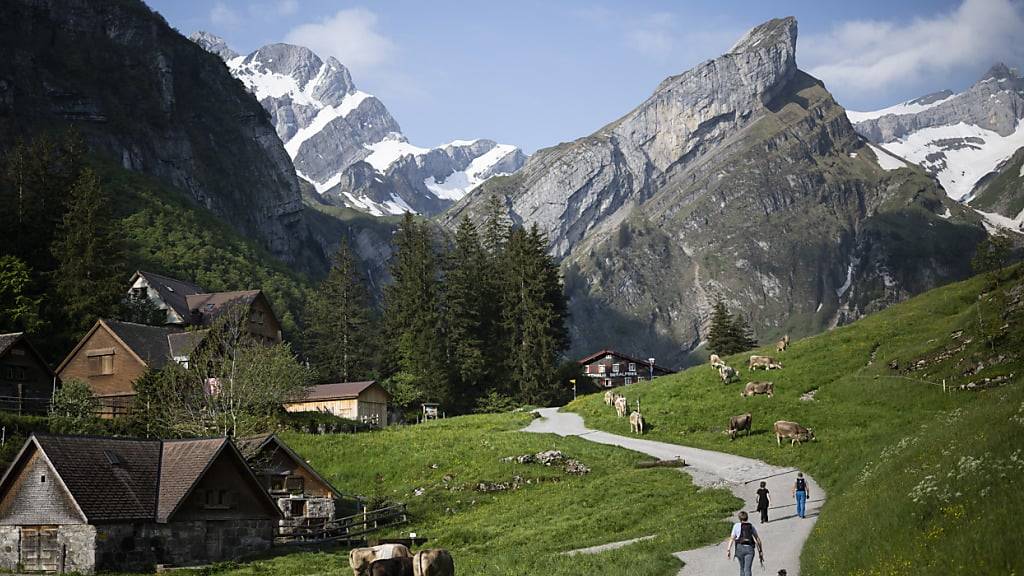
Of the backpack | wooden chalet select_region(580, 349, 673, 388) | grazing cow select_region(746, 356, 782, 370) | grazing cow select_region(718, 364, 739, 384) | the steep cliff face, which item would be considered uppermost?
the steep cliff face

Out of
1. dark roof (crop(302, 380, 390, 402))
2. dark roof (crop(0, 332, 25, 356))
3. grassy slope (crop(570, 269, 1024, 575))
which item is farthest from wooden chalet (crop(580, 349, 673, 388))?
dark roof (crop(0, 332, 25, 356))

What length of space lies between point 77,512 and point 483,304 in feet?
212

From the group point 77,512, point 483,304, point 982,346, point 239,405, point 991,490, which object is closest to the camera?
point 991,490

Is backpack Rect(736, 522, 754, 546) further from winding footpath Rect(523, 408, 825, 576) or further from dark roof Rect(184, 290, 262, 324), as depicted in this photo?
dark roof Rect(184, 290, 262, 324)

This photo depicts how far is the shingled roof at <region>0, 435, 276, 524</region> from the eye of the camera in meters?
39.1

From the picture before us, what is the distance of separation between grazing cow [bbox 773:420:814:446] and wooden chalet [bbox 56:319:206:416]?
4557cm

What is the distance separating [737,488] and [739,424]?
12.6 meters

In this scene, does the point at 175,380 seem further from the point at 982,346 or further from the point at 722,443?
the point at 982,346

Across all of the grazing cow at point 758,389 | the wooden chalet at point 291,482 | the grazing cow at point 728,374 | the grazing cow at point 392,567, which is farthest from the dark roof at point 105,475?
the grazing cow at point 728,374

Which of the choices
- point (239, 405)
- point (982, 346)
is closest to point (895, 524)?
point (982, 346)

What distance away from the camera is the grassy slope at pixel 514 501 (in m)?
30.3

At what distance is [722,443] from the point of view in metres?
53.7

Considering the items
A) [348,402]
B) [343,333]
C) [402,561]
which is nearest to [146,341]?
[348,402]

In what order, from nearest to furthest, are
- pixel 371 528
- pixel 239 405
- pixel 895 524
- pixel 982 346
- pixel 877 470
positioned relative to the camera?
pixel 895 524 → pixel 877 470 → pixel 371 528 → pixel 982 346 → pixel 239 405
